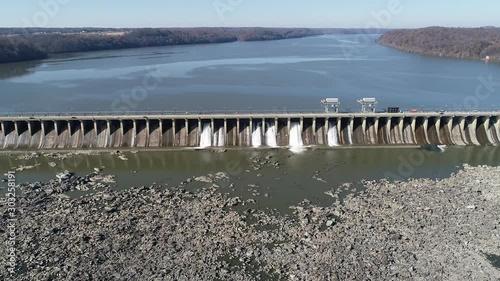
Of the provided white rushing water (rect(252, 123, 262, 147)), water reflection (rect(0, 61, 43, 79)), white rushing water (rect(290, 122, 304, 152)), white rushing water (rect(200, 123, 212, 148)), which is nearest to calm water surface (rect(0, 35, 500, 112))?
water reflection (rect(0, 61, 43, 79))

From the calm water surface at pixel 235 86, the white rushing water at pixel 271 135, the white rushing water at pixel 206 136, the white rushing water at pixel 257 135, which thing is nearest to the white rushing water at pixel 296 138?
the white rushing water at pixel 271 135

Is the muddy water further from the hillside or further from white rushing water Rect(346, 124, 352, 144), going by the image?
the hillside

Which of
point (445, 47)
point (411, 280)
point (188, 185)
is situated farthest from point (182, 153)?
point (445, 47)

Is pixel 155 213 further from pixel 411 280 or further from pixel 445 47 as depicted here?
pixel 445 47

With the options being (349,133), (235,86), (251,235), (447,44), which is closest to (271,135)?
(349,133)

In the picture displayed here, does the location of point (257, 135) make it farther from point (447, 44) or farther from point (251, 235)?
point (447, 44)

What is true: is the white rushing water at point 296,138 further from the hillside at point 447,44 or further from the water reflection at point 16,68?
the hillside at point 447,44

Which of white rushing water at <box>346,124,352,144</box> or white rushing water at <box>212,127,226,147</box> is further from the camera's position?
white rushing water at <box>346,124,352,144</box>
